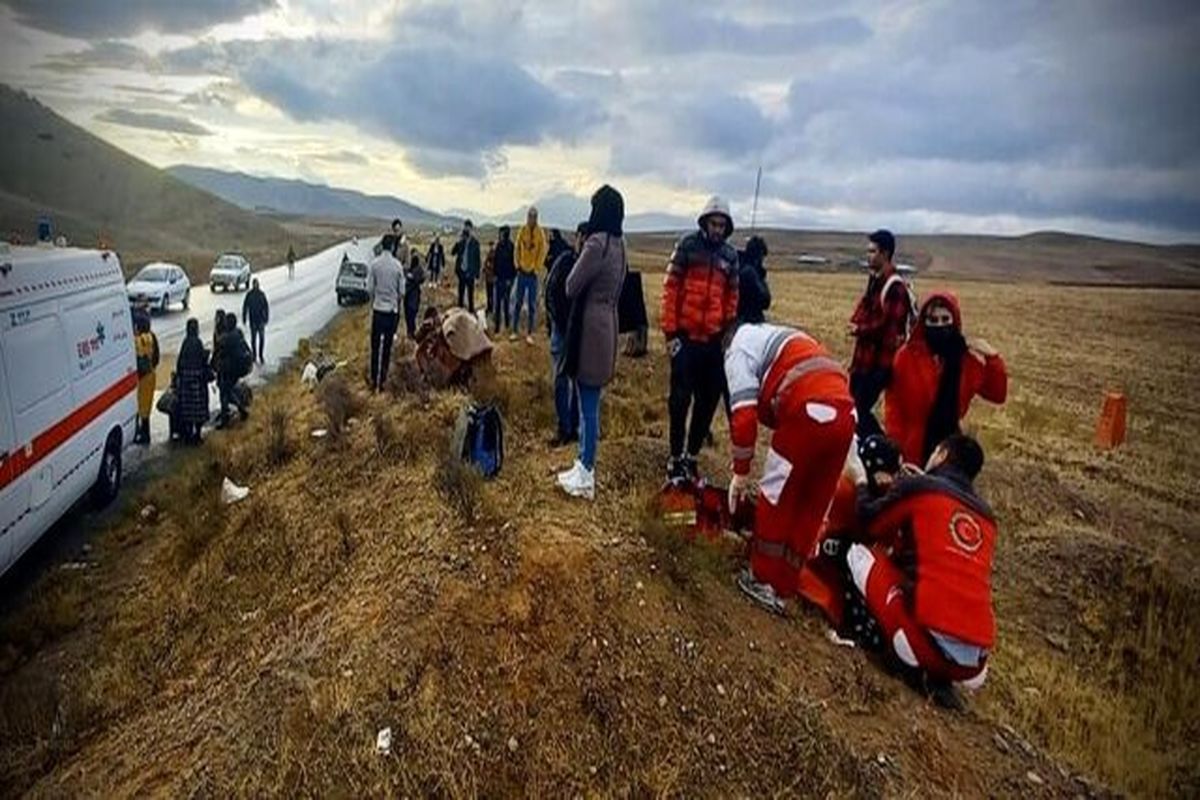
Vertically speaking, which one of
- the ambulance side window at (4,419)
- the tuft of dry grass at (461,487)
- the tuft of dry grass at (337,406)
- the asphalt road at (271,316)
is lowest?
the asphalt road at (271,316)

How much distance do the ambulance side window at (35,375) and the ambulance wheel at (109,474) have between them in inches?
64.1

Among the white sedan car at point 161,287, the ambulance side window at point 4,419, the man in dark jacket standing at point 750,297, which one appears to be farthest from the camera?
the white sedan car at point 161,287

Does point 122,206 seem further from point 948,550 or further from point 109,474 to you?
point 948,550

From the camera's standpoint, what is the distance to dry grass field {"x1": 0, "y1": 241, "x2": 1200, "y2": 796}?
388 centimetres

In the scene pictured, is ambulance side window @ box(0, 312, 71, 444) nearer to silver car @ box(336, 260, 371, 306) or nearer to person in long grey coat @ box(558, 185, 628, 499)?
person in long grey coat @ box(558, 185, 628, 499)

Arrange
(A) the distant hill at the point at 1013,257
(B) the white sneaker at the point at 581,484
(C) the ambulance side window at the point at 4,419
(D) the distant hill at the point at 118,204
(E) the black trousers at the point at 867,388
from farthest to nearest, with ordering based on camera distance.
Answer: (A) the distant hill at the point at 1013,257, (D) the distant hill at the point at 118,204, (E) the black trousers at the point at 867,388, (B) the white sneaker at the point at 581,484, (C) the ambulance side window at the point at 4,419

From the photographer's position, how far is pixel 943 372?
234 inches

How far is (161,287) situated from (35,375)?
2160 centimetres

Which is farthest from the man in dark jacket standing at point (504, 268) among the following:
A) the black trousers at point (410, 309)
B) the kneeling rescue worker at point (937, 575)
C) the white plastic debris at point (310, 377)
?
the kneeling rescue worker at point (937, 575)

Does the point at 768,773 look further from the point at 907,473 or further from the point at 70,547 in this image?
the point at 70,547

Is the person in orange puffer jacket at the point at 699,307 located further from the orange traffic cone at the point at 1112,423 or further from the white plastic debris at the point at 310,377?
Answer: the orange traffic cone at the point at 1112,423

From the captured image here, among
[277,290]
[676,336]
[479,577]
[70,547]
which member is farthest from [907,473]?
[277,290]

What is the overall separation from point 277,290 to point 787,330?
116 ft

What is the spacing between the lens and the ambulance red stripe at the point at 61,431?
19.1 ft
